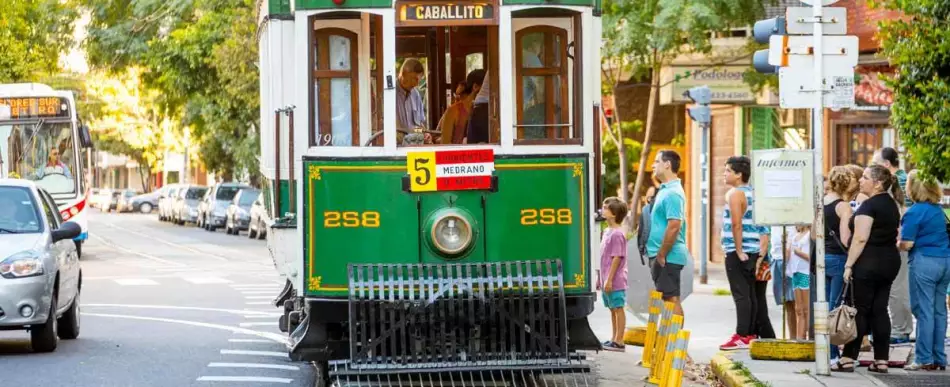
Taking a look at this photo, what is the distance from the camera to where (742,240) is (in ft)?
45.2

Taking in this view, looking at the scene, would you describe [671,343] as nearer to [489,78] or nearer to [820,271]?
[820,271]

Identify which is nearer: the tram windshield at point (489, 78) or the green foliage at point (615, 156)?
the tram windshield at point (489, 78)

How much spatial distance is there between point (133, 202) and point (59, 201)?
5385 centimetres

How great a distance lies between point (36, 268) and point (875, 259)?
6752 mm

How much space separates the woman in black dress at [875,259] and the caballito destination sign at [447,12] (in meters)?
3.23

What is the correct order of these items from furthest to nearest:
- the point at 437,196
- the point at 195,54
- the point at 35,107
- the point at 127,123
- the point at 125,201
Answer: the point at 125,201
the point at 127,123
the point at 195,54
the point at 35,107
the point at 437,196

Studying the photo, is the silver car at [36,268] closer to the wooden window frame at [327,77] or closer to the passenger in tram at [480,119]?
the wooden window frame at [327,77]

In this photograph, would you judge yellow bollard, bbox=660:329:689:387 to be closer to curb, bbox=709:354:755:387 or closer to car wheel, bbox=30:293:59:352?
curb, bbox=709:354:755:387

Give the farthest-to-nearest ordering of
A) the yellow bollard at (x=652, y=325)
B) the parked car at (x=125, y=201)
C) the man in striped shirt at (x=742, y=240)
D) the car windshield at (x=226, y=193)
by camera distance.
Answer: the parked car at (x=125, y=201)
the car windshield at (x=226, y=193)
the man in striped shirt at (x=742, y=240)
the yellow bollard at (x=652, y=325)

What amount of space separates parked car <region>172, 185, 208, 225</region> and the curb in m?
46.2

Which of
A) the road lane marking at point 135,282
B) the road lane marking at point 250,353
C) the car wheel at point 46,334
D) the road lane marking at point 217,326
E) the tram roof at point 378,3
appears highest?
the tram roof at point 378,3

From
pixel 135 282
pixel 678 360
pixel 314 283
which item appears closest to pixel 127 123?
pixel 135 282

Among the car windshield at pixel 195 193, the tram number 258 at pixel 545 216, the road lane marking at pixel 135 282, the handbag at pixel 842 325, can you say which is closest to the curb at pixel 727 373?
the handbag at pixel 842 325

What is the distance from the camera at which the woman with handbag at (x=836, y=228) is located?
502 inches
